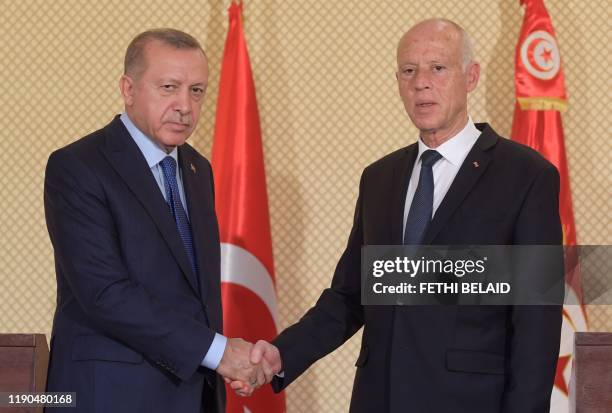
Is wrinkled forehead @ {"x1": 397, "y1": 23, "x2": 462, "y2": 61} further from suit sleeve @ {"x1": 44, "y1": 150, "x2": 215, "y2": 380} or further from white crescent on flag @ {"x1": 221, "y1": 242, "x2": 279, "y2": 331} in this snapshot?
white crescent on flag @ {"x1": 221, "y1": 242, "x2": 279, "y2": 331}

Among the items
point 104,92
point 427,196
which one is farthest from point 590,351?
point 104,92

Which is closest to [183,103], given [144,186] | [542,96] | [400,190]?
[144,186]

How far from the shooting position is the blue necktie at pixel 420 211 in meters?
2.73

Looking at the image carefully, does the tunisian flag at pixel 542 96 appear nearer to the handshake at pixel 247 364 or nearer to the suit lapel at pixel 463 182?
the suit lapel at pixel 463 182

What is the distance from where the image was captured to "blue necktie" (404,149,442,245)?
2730 mm

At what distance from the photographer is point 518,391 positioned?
2496mm

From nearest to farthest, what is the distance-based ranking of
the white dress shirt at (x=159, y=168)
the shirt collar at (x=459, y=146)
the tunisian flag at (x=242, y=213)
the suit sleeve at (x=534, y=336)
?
the suit sleeve at (x=534, y=336) < the white dress shirt at (x=159, y=168) < the shirt collar at (x=459, y=146) < the tunisian flag at (x=242, y=213)

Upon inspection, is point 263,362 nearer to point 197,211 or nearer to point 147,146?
point 197,211

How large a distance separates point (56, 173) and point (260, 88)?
215cm

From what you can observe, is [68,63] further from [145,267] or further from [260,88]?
[145,267]

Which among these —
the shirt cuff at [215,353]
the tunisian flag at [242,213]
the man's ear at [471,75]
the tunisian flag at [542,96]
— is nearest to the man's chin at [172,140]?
the shirt cuff at [215,353]

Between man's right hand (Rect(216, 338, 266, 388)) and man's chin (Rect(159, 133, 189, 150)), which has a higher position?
man's chin (Rect(159, 133, 189, 150))

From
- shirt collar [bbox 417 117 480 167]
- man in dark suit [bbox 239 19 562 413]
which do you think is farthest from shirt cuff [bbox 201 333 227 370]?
shirt collar [bbox 417 117 480 167]

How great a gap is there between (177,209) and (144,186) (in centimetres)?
13
